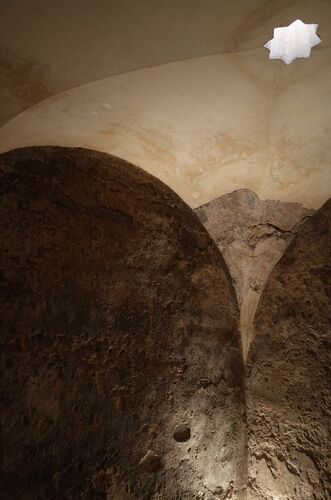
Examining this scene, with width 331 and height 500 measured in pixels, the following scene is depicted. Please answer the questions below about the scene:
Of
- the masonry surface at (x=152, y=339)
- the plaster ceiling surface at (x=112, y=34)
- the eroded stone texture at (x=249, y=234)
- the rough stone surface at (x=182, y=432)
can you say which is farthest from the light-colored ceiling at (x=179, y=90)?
the rough stone surface at (x=182, y=432)

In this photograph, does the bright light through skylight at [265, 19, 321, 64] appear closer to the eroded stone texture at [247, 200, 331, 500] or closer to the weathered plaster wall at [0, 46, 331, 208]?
the weathered plaster wall at [0, 46, 331, 208]

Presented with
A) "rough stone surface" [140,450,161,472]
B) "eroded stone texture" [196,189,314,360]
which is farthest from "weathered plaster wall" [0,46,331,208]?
"rough stone surface" [140,450,161,472]

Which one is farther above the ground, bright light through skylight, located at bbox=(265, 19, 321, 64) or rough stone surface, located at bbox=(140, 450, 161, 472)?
bright light through skylight, located at bbox=(265, 19, 321, 64)

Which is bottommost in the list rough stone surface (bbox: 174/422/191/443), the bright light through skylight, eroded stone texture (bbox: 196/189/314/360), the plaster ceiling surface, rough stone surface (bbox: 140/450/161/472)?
rough stone surface (bbox: 140/450/161/472)

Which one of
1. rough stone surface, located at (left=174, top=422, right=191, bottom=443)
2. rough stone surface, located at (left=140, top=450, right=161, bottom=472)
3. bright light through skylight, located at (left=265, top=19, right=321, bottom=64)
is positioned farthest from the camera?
rough stone surface, located at (left=174, top=422, right=191, bottom=443)

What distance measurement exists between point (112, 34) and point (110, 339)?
2420 millimetres

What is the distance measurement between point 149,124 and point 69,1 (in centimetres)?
132

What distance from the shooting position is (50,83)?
111 inches

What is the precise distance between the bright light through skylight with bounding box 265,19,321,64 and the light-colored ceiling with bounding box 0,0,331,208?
0.06 meters

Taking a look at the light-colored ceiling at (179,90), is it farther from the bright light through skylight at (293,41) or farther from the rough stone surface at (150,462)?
the rough stone surface at (150,462)

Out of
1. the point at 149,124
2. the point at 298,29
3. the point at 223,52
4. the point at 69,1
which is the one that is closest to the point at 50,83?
the point at 69,1

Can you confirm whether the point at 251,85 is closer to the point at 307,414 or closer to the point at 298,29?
the point at 298,29

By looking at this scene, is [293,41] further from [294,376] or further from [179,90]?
[294,376]

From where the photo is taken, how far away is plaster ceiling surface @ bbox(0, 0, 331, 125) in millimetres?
2430
